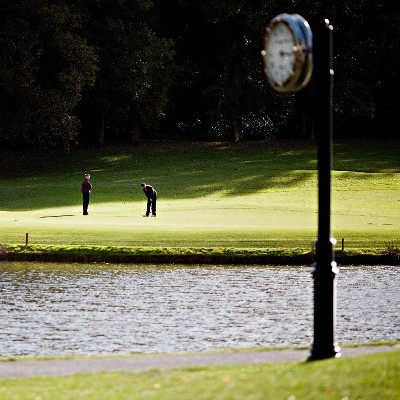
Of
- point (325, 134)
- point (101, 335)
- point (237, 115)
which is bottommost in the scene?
point (101, 335)

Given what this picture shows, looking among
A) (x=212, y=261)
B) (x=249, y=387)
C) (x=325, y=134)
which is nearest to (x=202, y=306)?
(x=212, y=261)

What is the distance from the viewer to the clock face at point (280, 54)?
436 inches

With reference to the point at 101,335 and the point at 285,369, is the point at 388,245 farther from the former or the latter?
the point at 285,369

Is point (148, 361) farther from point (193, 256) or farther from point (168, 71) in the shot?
point (168, 71)

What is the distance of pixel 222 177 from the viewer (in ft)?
188

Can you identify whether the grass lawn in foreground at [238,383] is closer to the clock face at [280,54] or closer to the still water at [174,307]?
the clock face at [280,54]

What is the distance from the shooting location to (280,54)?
11.2 meters

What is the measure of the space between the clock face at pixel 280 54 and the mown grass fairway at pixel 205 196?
1858 centimetres

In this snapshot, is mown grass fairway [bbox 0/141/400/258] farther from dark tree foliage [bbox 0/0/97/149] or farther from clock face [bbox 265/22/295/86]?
clock face [bbox 265/22/295/86]

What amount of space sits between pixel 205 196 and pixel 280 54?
39.6m

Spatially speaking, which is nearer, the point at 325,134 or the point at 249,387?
the point at 249,387

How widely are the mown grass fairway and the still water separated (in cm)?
415

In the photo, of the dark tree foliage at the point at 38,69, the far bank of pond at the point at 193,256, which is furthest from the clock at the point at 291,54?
the dark tree foliage at the point at 38,69

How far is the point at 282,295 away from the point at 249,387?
13142 millimetres
